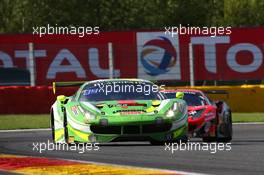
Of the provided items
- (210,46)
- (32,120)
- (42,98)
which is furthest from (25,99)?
(210,46)

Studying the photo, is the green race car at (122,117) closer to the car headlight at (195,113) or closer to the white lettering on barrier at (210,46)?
the car headlight at (195,113)

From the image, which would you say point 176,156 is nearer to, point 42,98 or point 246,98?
point 42,98

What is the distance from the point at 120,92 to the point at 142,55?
17064mm

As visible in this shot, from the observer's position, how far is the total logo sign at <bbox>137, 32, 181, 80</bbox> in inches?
1179

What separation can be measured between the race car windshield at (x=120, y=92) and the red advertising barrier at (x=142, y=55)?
48.1ft

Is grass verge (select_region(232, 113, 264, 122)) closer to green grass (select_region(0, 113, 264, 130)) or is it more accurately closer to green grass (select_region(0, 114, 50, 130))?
green grass (select_region(0, 113, 264, 130))

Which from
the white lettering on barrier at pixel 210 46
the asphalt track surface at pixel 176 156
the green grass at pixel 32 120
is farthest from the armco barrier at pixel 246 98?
the asphalt track surface at pixel 176 156

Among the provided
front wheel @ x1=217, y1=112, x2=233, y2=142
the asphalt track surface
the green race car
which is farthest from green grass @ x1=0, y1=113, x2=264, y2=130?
the green race car

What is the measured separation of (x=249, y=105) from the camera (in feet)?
85.6

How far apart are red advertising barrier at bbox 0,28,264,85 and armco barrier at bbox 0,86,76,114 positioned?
2.90m

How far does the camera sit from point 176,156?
38.0 feet

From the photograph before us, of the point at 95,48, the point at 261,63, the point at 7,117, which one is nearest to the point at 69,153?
the point at 7,117

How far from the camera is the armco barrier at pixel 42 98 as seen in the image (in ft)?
83.7

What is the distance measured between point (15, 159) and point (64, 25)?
1423 inches
